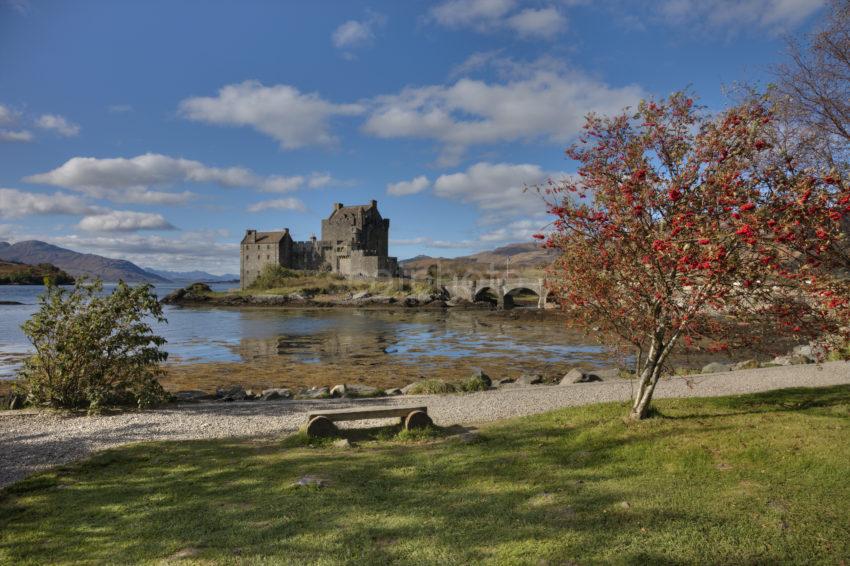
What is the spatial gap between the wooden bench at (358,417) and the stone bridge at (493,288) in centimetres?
6297

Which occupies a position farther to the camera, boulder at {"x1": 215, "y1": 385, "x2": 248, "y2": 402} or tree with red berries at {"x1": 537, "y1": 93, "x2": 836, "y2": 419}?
boulder at {"x1": 215, "y1": 385, "x2": 248, "y2": 402}

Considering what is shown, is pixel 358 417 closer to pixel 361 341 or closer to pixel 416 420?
pixel 416 420

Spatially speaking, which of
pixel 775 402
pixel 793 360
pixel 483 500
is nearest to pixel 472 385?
pixel 775 402

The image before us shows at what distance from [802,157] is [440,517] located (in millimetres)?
15723

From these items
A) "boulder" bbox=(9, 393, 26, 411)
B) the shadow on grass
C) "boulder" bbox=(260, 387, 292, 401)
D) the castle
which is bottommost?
"boulder" bbox=(260, 387, 292, 401)

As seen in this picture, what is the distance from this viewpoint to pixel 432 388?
57.8ft

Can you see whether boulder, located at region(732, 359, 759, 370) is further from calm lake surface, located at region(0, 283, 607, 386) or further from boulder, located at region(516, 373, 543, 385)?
calm lake surface, located at region(0, 283, 607, 386)

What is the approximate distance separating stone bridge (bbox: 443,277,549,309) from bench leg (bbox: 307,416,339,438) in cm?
6379

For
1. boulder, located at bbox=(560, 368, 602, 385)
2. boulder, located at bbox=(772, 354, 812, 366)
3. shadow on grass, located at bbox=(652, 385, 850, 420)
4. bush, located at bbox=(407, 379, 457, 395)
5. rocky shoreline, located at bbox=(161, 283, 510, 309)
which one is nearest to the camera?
shadow on grass, located at bbox=(652, 385, 850, 420)

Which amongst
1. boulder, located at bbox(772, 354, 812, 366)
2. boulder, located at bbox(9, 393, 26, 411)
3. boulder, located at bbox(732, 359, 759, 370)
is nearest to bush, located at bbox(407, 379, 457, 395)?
boulder, located at bbox(9, 393, 26, 411)

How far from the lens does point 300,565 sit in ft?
18.4

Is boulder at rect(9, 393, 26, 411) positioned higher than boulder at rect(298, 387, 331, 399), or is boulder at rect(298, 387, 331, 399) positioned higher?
boulder at rect(9, 393, 26, 411)

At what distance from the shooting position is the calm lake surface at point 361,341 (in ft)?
101

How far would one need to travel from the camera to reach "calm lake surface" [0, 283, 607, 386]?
30.7 metres
